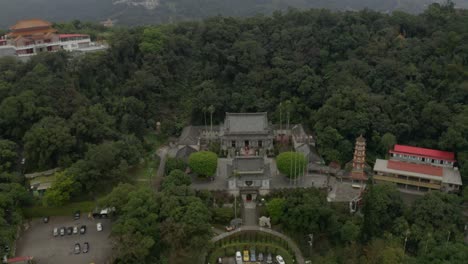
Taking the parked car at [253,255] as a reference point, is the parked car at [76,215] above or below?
above

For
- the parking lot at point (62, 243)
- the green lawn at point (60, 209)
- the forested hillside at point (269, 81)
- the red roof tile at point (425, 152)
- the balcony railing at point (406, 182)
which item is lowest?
the parking lot at point (62, 243)

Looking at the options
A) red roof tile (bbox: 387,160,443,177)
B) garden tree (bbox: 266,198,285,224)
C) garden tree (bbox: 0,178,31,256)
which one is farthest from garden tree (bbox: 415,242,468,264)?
garden tree (bbox: 0,178,31,256)

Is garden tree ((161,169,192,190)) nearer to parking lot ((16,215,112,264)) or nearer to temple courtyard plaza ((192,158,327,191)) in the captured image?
temple courtyard plaza ((192,158,327,191))

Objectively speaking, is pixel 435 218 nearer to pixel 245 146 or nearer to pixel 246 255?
pixel 246 255

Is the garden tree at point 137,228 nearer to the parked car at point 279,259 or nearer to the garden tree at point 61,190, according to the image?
the garden tree at point 61,190

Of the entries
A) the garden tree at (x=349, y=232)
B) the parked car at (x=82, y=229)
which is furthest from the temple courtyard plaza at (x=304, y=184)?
the parked car at (x=82, y=229)

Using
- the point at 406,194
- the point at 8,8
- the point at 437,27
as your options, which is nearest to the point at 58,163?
the point at 406,194
